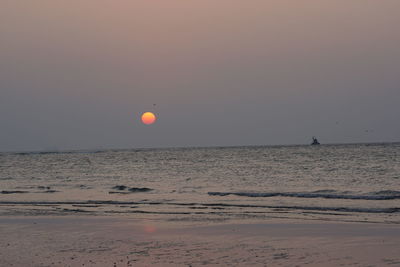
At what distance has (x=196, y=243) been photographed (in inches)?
658

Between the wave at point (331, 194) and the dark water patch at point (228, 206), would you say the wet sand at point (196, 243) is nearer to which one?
the dark water patch at point (228, 206)

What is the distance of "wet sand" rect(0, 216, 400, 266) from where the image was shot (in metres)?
14.0

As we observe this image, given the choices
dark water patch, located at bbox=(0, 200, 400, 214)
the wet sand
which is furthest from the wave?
the wet sand

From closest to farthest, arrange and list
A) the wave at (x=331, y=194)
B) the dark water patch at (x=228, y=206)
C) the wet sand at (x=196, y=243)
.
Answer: the wet sand at (x=196, y=243) → the dark water patch at (x=228, y=206) → the wave at (x=331, y=194)

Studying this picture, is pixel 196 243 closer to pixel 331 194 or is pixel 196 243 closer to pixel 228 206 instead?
pixel 228 206

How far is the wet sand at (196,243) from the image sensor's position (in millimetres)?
14016

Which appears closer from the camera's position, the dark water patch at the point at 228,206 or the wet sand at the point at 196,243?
the wet sand at the point at 196,243

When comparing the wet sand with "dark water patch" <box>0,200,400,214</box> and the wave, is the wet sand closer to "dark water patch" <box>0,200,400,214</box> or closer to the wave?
"dark water patch" <box>0,200,400,214</box>

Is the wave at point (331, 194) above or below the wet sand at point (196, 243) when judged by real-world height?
below

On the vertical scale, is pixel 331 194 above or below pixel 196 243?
below

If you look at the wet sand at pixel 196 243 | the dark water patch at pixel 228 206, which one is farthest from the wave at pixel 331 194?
the wet sand at pixel 196 243

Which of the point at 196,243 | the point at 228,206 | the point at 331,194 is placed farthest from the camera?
the point at 331,194

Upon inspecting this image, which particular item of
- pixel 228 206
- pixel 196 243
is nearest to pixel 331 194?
pixel 228 206

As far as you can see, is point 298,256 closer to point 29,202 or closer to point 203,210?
point 203,210
